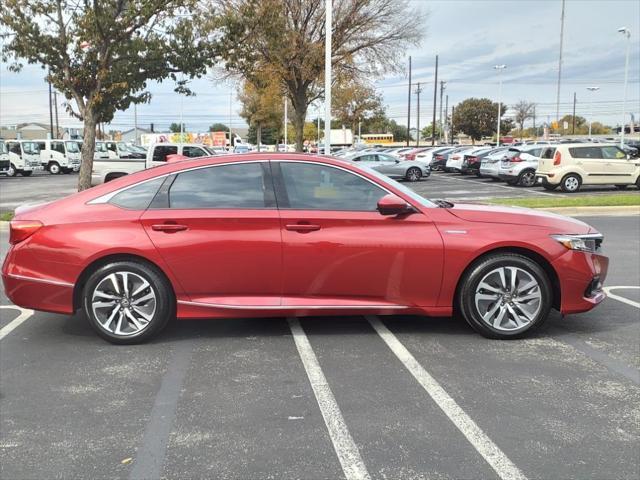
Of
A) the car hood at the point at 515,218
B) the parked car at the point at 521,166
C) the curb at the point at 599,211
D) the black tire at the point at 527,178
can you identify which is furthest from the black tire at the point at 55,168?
the car hood at the point at 515,218

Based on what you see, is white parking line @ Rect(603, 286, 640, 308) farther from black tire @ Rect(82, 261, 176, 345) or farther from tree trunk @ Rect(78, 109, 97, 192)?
tree trunk @ Rect(78, 109, 97, 192)

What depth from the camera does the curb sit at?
44.8 ft

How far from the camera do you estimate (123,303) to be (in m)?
4.62

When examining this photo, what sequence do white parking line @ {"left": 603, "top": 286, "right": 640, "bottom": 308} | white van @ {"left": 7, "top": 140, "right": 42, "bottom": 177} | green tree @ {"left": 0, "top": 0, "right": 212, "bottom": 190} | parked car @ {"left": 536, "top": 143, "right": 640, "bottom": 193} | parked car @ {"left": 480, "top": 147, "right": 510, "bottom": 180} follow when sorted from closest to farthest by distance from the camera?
1. white parking line @ {"left": 603, "top": 286, "right": 640, "bottom": 308}
2. green tree @ {"left": 0, "top": 0, "right": 212, "bottom": 190}
3. parked car @ {"left": 536, "top": 143, "right": 640, "bottom": 193}
4. parked car @ {"left": 480, "top": 147, "right": 510, "bottom": 180}
5. white van @ {"left": 7, "top": 140, "right": 42, "bottom": 177}

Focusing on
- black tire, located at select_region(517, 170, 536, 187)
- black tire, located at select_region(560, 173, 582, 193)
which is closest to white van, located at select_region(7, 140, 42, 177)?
black tire, located at select_region(517, 170, 536, 187)

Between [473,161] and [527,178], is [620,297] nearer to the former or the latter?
[527,178]

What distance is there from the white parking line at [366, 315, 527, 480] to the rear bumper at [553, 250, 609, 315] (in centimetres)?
139

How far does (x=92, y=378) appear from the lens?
4070mm

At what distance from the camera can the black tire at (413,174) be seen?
91.8ft

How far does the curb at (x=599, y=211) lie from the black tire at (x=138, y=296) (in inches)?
441

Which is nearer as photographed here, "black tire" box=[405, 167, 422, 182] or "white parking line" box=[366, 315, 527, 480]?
"white parking line" box=[366, 315, 527, 480]

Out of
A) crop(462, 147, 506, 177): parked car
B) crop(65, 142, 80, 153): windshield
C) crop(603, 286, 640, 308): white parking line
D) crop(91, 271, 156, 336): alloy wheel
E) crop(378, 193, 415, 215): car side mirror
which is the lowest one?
crop(603, 286, 640, 308): white parking line

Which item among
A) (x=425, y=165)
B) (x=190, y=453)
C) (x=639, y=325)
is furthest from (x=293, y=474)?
(x=425, y=165)

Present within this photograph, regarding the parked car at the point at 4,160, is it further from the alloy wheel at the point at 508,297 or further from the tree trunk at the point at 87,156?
the alloy wheel at the point at 508,297
